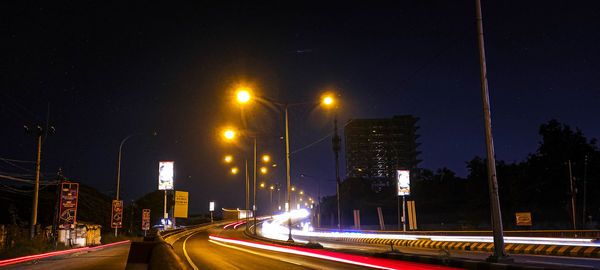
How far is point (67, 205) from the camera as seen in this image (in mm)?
34469

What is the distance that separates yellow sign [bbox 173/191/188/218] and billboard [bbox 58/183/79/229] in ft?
66.7

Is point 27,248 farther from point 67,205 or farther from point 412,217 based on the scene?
point 412,217

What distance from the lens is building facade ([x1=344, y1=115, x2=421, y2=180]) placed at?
16700 cm

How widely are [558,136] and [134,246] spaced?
208ft

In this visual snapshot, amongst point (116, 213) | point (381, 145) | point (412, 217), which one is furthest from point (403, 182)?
point (381, 145)

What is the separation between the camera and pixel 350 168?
19412 cm

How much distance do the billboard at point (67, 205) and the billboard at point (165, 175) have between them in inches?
697

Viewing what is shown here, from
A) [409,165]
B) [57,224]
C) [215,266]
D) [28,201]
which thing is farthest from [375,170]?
[215,266]

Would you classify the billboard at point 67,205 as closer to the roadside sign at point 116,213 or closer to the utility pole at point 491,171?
the roadside sign at point 116,213

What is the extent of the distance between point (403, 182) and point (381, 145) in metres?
145

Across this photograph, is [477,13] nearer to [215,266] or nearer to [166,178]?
[215,266]

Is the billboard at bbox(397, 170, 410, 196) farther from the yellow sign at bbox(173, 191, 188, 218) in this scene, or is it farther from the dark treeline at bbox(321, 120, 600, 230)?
the yellow sign at bbox(173, 191, 188, 218)

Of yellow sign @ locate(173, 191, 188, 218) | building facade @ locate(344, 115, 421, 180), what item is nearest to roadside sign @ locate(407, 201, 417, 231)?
yellow sign @ locate(173, 191, 188, 218)

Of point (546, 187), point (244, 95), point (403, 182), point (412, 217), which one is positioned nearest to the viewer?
point (244, 95)
